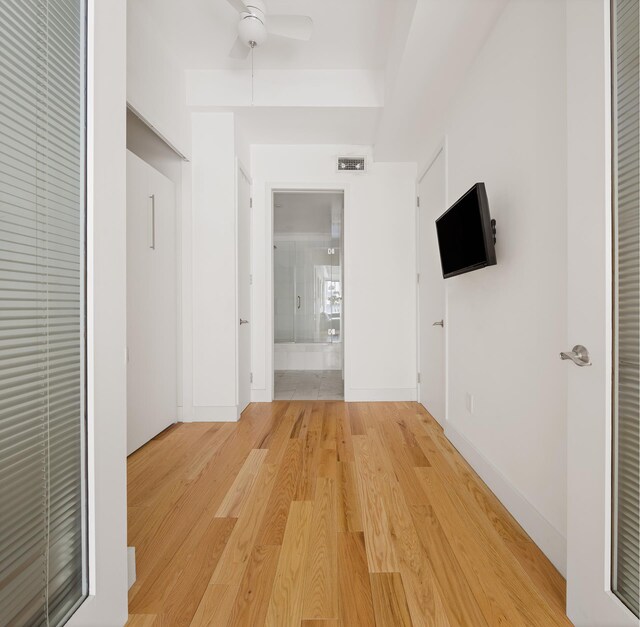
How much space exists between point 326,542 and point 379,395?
2338 mm

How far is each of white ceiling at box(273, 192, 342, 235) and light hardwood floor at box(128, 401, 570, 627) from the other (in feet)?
11.5

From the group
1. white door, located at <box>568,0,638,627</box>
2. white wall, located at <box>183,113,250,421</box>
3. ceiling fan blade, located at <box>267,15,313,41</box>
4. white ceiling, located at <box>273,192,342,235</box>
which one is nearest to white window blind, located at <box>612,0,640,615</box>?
white door, located at <box>568,0,638,627</box>

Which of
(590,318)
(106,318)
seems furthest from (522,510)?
(106,318)

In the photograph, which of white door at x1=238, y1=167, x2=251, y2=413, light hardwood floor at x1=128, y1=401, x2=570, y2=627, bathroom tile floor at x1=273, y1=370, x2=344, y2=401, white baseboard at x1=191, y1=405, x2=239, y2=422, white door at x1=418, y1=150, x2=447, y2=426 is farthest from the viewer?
bathroom tile floor at x1=273, y1=370, x2=344, y2=401

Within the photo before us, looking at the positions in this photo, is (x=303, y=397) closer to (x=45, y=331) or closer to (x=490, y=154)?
(x=490, y=154)

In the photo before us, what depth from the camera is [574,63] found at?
42.6 inches

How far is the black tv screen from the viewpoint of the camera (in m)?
1.73

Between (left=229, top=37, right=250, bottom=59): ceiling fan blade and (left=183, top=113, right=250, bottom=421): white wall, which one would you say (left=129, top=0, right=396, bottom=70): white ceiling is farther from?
(left=183, top=113, right=250, bottom=421): white wall

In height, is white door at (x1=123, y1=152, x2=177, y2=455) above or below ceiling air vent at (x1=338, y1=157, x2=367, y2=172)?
below

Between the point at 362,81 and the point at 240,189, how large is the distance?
1389 millimetres

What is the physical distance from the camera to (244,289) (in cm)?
346

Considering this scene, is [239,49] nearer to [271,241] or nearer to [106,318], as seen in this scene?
[271,241]

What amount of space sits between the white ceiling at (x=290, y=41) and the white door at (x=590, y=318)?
5.69 feet

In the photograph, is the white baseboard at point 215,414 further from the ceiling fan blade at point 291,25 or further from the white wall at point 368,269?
the ceiling fan blade at point 291,25
